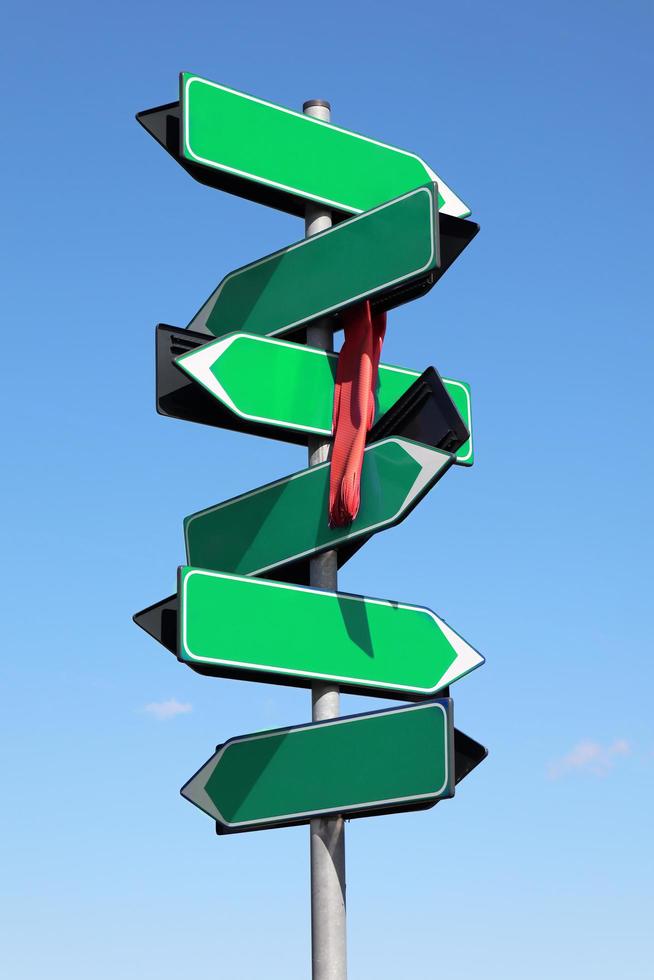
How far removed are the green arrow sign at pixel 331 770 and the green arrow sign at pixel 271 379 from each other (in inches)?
52.4

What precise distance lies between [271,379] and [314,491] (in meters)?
0.56

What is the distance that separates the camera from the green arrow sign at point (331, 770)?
220 inches

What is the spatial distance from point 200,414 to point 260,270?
2.82 feet

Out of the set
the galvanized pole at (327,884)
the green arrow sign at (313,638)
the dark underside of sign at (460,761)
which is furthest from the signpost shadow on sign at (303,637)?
the dark underside of sign at (460,761)

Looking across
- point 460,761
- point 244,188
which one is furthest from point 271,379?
point 460,761

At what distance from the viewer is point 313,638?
236 inches

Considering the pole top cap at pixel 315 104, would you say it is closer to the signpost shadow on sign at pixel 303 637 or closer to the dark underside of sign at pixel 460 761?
the signpost shadow on sign at pixel 303 637

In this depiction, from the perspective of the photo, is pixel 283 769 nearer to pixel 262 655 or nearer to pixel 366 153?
pixel 262 655

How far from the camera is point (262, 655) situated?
586cm

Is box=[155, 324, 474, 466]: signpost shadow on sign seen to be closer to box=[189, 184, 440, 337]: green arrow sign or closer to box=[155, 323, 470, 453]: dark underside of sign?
box=[155, 323, 470, 453]: dark underside of sign

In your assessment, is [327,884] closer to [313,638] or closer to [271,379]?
[313,638]

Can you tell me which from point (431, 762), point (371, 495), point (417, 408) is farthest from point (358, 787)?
point (417, 408)

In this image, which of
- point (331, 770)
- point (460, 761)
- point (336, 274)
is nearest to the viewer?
point (460, 761)

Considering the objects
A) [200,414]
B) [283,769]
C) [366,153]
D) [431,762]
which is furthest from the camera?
[366,153]
